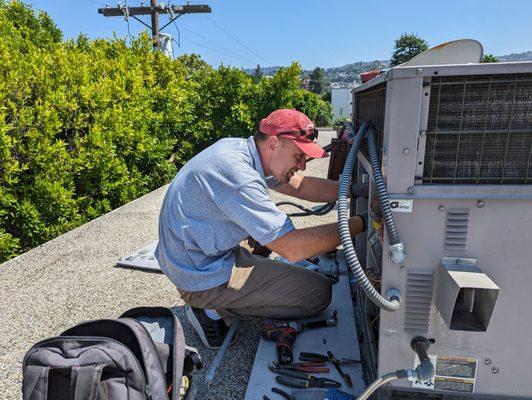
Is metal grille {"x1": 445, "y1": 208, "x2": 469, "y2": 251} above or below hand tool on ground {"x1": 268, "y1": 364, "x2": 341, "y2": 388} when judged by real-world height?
above

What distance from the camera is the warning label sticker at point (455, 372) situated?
168 cm

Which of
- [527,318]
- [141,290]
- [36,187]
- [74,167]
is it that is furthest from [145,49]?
[527,318]

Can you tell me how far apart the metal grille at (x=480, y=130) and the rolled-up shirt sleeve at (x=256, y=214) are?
74 cm

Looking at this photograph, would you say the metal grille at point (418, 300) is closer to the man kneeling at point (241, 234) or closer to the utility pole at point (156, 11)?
the man kneeling at point (241, 234)

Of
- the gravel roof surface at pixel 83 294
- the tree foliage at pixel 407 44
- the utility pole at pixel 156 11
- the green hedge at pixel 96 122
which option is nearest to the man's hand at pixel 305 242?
the gravel roof surface at pixel 83 294

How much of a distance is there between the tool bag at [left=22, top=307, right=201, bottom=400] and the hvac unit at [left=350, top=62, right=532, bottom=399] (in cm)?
100

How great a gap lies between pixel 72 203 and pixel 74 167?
0.45m

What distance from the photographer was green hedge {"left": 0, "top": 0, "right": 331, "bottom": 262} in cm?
412

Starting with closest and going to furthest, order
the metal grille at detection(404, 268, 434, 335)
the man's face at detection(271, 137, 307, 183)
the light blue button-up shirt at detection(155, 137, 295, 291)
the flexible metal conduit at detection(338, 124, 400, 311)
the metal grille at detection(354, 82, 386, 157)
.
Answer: the flexible metal conduit at detection(338, 124, 400, 311), the metal grille at detection(404, 268, 434, 335), the metal grille at detection(354, 82, 386, 157), the light blue button-up shirt at detection(155, 137, 295, 291), the man's face at detection(271, 137, 307, 183)

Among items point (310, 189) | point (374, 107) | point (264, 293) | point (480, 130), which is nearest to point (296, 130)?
point (374, 107)

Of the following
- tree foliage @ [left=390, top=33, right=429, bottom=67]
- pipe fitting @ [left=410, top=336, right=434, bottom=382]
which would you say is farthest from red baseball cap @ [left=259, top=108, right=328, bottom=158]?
tree foliage @ [left=390, top=33, right=429, bottom=67]

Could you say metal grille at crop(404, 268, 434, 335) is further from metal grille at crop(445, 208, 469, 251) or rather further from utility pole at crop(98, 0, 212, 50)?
utility pole at crop(98, 0, 212, 50)

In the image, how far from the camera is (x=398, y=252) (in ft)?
5.01

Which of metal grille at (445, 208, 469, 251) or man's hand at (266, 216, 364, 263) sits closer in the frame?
metal grille at (445, 208, 469, 251)
